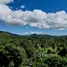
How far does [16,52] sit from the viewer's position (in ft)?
216

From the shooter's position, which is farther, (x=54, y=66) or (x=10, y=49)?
(x=10, y=49)

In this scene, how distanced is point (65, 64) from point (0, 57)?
20379 millimetres

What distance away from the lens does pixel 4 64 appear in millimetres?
66562

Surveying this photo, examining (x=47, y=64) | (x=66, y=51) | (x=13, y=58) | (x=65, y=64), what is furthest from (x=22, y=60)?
(x=66, y=51)

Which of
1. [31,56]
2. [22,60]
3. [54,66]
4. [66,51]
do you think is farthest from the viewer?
[66,51]

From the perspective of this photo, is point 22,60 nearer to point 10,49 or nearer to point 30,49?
point 10,49

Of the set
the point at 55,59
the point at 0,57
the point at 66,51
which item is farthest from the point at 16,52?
the point at 66,51

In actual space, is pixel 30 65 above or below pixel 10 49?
below

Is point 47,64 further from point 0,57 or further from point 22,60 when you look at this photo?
point 0,57

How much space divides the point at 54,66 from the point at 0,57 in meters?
17.7

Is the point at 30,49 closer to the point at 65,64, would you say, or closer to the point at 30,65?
the point at 30,65

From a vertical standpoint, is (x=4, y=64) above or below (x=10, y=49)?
below

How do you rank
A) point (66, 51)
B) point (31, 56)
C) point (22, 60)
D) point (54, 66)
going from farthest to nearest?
point (66, 51)
point (31, 56)
point (22, 60)
point (54, 66)

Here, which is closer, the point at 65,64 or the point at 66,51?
the point at 65,64
